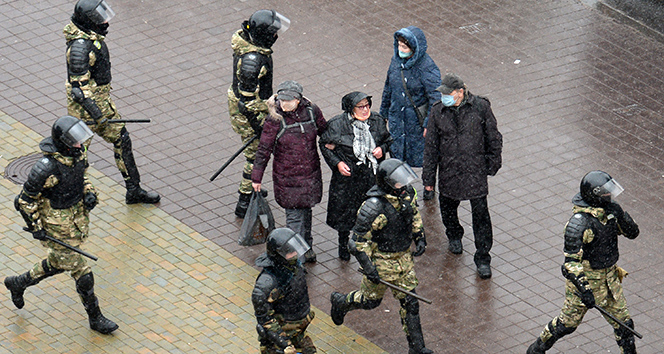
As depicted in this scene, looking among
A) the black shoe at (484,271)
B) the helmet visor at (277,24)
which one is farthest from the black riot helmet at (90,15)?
the black shoe at (484,271)

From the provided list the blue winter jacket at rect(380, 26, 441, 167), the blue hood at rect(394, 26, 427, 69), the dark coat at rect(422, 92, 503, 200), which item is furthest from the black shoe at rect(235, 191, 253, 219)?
the blue hood at rect(394, 26, 427, 69)

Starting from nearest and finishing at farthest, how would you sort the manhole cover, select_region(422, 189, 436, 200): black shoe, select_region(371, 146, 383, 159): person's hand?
select_region(371, 146, 383, 159): person's hand
select_region(422, 189, 436, 200): black shoe
the manhole cover

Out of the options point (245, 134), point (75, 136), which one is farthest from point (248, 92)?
point (75, 136)

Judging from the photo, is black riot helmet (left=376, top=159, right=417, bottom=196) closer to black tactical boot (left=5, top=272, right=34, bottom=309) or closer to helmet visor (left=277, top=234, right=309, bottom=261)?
helmet visor (left=277, top=234, right=309, bottom=261)

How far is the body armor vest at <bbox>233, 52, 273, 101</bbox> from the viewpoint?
512 inches

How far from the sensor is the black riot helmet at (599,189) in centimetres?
1075

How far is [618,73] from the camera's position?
16.6 metres

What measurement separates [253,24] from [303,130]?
1377 mm

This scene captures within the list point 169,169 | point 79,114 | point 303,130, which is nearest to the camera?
point 303,130

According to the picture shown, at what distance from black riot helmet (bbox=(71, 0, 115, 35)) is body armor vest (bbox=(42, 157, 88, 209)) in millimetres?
2162

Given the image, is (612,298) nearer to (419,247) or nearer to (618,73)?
(419,247)

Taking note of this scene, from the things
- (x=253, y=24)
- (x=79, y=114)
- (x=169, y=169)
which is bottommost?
(x=169, y=169)

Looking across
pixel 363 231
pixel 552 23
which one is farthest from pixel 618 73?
pixel 363 231

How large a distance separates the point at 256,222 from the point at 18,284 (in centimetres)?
257
